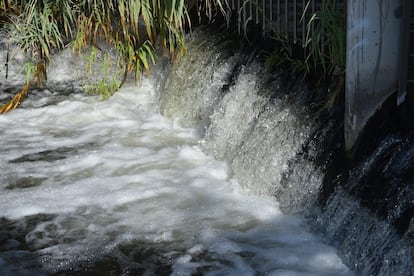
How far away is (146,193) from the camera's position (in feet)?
12.4

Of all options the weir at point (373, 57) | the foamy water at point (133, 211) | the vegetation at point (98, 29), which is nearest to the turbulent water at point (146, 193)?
the foamy water at point (133, 211)

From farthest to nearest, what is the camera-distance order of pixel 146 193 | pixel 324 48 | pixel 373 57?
pixel 146 193 → pixel 324 48 → pixel 373 57

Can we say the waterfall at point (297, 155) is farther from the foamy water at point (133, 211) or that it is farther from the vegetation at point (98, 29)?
the vegetation at point (98, 29)

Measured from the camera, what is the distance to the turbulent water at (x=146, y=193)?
3061mm

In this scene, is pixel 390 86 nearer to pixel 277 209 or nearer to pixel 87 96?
pixel 277 209

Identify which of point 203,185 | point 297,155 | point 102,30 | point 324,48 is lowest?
point 203,185

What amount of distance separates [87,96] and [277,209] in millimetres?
2652

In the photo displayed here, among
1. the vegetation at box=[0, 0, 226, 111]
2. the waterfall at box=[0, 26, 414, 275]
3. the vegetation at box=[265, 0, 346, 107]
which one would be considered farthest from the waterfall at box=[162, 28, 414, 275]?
the vegetation at box=[0, 0, 226, 111]

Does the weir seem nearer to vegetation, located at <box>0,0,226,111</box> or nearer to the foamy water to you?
the foamy water

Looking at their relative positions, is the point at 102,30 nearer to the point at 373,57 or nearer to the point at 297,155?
the point at 297,155

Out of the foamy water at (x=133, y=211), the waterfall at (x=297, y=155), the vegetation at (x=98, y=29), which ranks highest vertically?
the vegetation at (x=98, y=29)

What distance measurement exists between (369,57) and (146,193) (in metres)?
1.49

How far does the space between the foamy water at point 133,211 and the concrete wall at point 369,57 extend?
65 centimetres

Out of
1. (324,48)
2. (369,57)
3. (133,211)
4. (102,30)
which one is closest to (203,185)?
(133,211)
